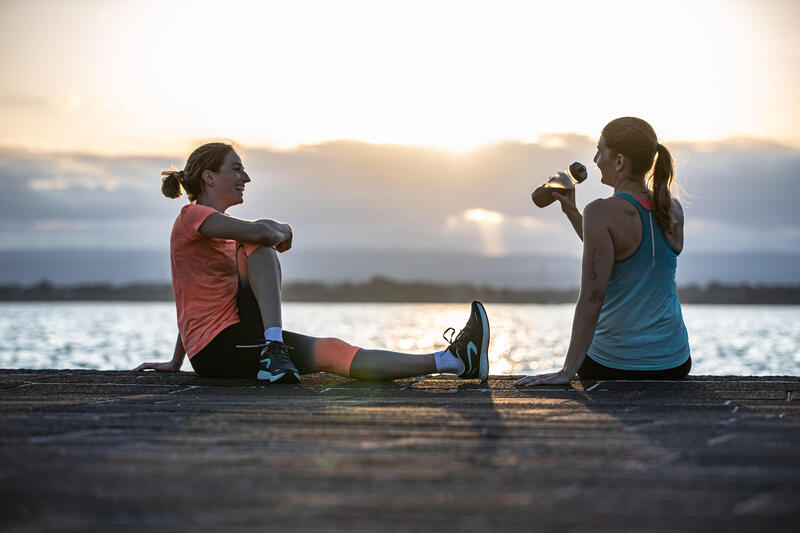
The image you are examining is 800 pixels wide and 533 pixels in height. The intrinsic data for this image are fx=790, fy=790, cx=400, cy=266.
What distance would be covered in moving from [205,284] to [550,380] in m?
1.68

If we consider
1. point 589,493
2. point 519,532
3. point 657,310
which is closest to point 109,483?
point 519,532

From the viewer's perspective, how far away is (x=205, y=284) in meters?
3.79

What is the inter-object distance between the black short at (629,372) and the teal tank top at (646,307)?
2 cm

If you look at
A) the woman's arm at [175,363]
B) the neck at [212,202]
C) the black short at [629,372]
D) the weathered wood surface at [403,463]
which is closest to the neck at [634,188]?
the black short at [629,372]

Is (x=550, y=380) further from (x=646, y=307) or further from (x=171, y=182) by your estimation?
(x=171, y=182)

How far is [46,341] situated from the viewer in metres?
20.4

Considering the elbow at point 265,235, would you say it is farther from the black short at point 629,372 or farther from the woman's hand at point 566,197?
the black short at point 629,372

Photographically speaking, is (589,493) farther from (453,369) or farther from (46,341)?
(46,341)

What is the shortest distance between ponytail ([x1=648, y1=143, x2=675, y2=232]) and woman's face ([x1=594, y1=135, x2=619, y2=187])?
0.17 m

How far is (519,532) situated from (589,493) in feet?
0.90

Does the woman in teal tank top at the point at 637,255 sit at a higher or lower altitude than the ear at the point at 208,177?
lower

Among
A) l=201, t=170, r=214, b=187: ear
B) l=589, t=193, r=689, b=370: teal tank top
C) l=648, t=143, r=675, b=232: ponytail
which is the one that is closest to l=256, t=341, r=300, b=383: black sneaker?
l=201, t=170, r=214, b=187: ear

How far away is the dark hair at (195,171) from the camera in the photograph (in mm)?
3891

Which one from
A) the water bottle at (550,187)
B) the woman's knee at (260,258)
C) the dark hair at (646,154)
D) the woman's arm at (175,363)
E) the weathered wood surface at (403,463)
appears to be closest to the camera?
the weathered wood surface at (403,463)
